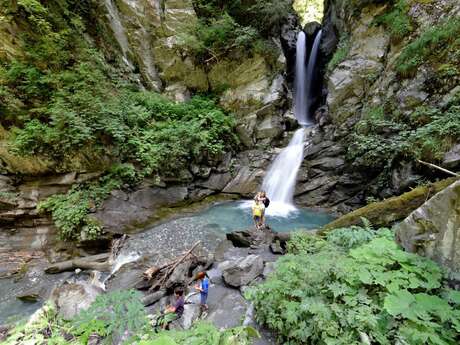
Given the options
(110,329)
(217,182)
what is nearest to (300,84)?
(217,182)

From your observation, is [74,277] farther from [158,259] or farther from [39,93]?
[39,93]

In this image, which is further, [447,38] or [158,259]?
[447,38]

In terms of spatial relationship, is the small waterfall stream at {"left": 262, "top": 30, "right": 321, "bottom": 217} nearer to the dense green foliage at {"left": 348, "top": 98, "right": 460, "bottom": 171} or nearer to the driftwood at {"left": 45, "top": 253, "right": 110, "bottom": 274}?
the dense green foliage at {"left": 348, "top": 98, "right": 460, "bottom": 171}

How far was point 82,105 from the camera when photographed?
8.11 meters

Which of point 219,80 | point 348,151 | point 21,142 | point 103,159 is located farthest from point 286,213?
point 21,142

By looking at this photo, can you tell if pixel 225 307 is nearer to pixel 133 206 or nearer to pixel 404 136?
pixel 133 206

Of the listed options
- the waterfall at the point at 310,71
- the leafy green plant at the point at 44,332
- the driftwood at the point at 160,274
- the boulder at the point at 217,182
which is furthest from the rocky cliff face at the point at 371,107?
the leafy green plant at the point at 44,332

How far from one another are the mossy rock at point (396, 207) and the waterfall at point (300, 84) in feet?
38.8

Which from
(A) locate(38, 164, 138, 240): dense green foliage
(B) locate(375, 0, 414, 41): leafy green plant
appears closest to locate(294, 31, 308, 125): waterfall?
(B) locate(375, 0, 414, 41): leafy green plant

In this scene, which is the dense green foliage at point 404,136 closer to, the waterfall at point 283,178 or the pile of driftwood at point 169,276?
the waterfall at point 283,178

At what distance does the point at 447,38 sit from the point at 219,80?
9937 mm

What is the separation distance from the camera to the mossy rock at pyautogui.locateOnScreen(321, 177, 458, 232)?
160 inches

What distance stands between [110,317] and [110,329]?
0.26m

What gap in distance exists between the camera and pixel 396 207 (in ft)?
14.8
